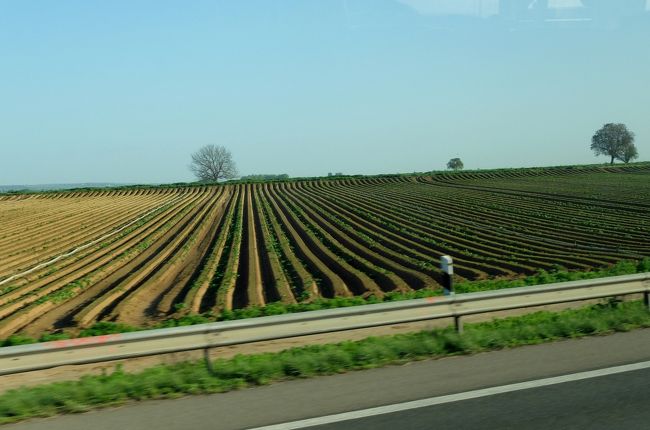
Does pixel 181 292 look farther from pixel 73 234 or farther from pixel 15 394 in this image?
pixel 73 234

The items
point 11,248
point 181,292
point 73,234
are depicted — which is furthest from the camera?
point 73,234

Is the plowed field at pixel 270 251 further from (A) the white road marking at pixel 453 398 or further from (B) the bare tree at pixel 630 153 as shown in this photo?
(B) the bare tree at pixel 630 153

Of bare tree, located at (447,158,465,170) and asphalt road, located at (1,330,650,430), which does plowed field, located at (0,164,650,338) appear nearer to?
asphalt road, located at (1,330,650,430)

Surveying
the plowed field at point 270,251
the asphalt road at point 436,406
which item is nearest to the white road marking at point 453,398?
the asphalt road at point 436,406

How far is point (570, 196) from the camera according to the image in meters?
45.6

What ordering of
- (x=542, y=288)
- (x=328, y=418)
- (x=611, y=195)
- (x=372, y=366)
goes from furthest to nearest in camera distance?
(x=611, y=195)
(x=542, y=288)
(x=372, y=366)
(x=328, y=418)

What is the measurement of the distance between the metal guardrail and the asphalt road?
90 cm

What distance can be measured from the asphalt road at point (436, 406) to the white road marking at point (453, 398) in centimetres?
5

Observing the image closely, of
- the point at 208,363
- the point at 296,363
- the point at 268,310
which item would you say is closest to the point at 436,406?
the point at 296,363

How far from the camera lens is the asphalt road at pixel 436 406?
469 centimetres

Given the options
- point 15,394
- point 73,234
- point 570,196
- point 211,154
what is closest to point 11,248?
point 73,234

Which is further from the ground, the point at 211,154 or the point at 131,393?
the point at 211,154

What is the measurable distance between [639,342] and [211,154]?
132263mm

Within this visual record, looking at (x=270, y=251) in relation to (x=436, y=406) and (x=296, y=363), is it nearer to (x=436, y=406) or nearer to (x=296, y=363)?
(x=296, y=363)
